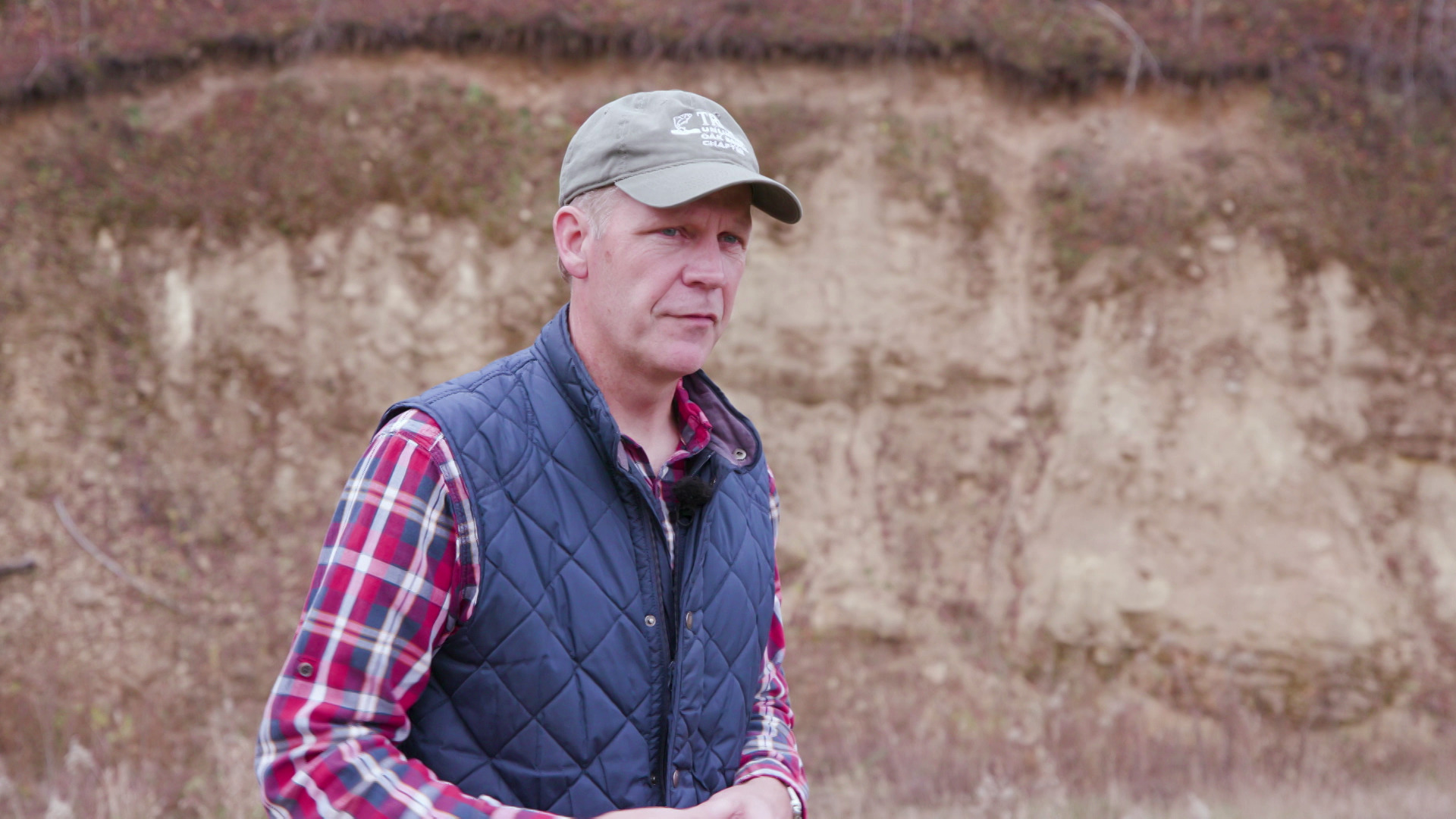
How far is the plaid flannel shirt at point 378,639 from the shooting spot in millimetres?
1430

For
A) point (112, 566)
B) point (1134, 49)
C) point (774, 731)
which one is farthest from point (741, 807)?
point (1134, 49)

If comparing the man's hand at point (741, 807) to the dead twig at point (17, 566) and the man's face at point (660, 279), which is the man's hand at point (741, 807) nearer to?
the man's face at point (660, 279)

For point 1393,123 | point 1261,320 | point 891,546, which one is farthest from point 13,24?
point 1393,123

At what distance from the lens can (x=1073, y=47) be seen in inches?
295

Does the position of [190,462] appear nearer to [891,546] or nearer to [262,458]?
[262,458]

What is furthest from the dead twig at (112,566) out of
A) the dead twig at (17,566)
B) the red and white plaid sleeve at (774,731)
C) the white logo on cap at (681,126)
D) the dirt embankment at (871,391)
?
the white logo on cap at (681,126)

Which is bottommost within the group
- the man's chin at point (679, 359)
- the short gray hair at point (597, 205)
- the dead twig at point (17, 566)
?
the dead twig at point (17, 566)

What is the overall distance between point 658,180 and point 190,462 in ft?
22.3

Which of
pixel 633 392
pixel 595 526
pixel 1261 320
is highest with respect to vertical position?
pixel 633 392

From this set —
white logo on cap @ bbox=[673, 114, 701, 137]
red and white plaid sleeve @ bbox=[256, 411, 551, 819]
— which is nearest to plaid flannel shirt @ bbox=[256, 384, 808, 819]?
red and white plaid sleeve @ bbox=[256, 411, 551, 819]

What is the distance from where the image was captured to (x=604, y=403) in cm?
182

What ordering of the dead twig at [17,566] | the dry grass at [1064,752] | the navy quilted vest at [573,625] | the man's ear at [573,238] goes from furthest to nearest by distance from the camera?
the dead twig at [17,566] → the dry grass at [1064,752] → the man's ear at [573,238] → the navy quilted vest at [573,625]

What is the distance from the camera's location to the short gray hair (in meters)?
1.80

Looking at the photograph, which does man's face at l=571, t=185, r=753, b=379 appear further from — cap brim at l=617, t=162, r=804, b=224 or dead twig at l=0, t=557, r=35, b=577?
dead twig at l=0, t=557, r=35, b=577
